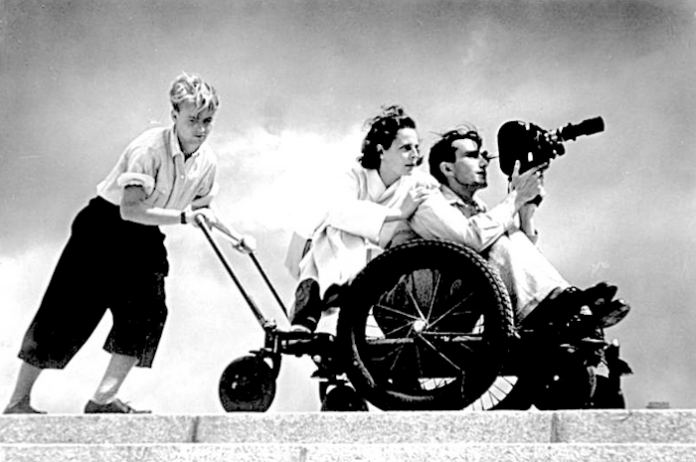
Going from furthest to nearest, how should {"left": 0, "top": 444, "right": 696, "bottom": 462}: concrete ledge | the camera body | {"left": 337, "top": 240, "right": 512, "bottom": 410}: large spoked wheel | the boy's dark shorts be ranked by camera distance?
the camera body
the boy's dark shorts
{"left": 337, "top": 240, "right": 512, "bottom": 410}: large spoked wheel
{"left": 0, "top": 444, "right": 696, "bottom": 462}: concrete ledge

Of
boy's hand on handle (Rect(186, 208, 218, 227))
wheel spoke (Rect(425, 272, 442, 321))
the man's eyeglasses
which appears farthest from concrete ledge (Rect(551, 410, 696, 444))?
boy's hand on handle (Rect(186, 208, 218, 227))

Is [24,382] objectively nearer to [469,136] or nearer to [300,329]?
[300,329]

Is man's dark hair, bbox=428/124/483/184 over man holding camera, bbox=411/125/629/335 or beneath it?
over

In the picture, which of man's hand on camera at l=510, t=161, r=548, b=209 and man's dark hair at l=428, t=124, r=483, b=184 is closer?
man's hand on camera at l=510, t=161, r=548, b=209

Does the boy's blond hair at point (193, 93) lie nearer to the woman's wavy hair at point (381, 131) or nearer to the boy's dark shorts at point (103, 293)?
the boy's dark shorts at point (103, 293)

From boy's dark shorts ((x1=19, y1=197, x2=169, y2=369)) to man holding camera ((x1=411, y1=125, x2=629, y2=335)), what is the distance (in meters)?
1.22

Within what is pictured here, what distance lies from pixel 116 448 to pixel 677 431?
185cm

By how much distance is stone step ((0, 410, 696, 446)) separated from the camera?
3.64 meters

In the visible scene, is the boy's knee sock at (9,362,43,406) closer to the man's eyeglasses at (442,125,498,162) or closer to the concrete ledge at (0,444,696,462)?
the concrete ledge at (0,444,696,462)

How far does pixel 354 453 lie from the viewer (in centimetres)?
326

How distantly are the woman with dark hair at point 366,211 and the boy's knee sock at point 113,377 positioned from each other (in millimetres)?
738

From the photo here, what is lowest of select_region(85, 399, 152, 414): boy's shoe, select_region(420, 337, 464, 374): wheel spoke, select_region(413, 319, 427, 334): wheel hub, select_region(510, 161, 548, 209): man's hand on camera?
select_region(85, 399, 152, 414): boy's shoe

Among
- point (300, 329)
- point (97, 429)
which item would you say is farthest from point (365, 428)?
point (97, 429)

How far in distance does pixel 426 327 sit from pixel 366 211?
0.66 meters
